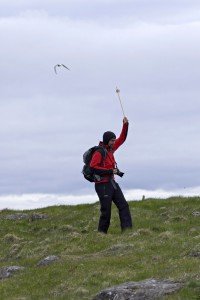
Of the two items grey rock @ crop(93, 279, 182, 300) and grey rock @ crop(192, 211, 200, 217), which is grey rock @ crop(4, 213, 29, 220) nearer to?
grey rock @ crop(192, 211, 200, 217)

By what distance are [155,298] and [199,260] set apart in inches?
156

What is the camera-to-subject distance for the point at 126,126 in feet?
94.4

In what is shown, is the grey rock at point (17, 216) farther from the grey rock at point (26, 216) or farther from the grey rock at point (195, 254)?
the grey rock at point (195, 254)

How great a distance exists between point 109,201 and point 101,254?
3.37 meters

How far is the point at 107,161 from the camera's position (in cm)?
2852

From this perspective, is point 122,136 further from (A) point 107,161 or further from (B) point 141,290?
(B) point 141,290

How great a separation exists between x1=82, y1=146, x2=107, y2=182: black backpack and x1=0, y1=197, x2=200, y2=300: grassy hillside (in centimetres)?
227

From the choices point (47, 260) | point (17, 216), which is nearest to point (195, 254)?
point (47, 260)

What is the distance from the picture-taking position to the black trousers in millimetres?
29016

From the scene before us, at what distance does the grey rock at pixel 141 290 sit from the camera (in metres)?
18.6

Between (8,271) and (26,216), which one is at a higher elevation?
(26,216)

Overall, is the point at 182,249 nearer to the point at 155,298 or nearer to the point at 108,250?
A: the point at 108,250

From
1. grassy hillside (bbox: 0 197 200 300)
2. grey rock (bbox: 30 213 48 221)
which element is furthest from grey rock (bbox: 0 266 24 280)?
grey rock (bbox: 30 213 48 221)

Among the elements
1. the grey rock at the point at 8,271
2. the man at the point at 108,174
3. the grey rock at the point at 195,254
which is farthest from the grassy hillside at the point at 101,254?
the man at the point at 108,174
